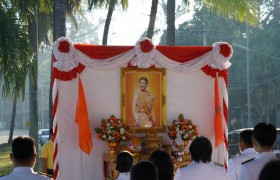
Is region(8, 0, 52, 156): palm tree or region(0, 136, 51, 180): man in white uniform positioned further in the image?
region(8, 0, 52, 156): palm tree

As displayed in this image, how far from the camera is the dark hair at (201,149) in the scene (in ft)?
23.0

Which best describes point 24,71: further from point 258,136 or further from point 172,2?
point 258,136

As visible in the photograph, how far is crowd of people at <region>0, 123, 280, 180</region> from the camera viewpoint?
5.23 meters

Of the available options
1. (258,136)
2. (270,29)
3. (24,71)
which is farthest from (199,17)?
(258,136)

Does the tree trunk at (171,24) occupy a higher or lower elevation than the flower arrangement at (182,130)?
higher

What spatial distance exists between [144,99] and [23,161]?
7.01 metres

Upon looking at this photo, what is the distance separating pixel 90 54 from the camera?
40.5 ft

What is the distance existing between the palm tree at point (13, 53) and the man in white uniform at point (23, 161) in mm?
10698

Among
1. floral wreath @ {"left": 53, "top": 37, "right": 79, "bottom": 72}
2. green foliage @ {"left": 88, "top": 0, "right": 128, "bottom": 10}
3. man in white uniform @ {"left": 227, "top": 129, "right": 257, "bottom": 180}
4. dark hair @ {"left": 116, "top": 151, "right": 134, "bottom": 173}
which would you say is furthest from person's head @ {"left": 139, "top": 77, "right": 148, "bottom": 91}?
green foliage @ {"left": 88, "top": 0, "right": 128, "bottom": 10}

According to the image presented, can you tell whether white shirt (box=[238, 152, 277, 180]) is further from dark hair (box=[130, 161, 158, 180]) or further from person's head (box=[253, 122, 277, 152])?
dark hair (box=[130, 161, 158, 180])

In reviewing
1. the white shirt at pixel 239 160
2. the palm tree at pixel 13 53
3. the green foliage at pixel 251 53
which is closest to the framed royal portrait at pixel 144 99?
the white shirt at pixel 239 160

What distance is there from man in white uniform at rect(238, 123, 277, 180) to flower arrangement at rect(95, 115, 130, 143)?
545 cm

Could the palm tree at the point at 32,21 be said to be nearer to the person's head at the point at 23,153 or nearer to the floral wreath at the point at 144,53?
the floral wreath at the point at 144,53

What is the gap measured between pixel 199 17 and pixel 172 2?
34.5 meters
